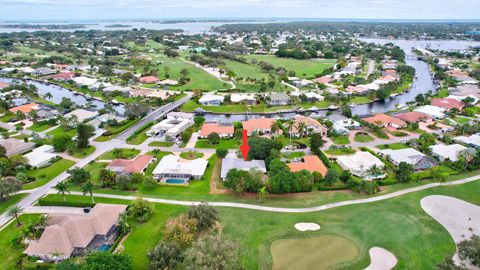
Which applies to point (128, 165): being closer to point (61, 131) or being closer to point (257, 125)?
point (61, 131)

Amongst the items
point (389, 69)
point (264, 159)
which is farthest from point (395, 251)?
point (389, 69)

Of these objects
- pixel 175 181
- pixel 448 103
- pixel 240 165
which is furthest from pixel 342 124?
pixel 175 181

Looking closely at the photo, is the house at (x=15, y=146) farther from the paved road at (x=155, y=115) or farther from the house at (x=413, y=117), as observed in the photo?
the house at (x=413, y=117)

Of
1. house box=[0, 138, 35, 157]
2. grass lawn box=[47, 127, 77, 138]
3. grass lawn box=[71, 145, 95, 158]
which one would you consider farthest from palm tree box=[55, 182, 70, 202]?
grass lawn box=[47, 127, 77, 138]

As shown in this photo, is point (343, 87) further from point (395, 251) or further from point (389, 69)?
point (395, 251)

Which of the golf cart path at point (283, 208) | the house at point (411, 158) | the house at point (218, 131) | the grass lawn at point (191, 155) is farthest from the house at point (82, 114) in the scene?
the house at point (411, 158)

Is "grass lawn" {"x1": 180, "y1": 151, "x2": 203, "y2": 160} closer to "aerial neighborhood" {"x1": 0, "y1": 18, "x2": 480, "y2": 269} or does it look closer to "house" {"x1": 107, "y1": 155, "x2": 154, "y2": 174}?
"aerial neighborhood" {"x1": 0, "y1": 18, "x2": 480, "y2": 269}
